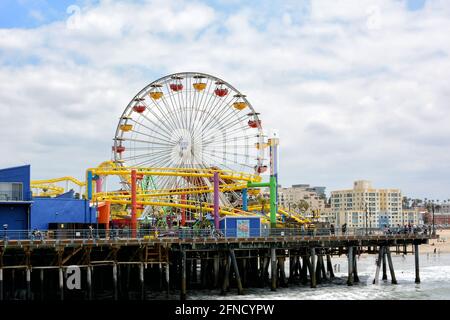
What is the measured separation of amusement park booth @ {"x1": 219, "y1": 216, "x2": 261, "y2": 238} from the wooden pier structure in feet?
6.02

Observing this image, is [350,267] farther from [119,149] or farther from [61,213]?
[119,149]

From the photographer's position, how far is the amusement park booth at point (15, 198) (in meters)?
65.1

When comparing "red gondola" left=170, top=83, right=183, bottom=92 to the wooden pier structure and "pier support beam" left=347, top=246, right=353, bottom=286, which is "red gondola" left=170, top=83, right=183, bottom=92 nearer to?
the wooden pier structure

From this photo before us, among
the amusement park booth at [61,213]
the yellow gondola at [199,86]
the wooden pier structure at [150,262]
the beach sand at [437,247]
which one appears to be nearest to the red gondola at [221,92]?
the yellow gondola at [199,86]

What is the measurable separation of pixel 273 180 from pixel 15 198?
31207 millimetres

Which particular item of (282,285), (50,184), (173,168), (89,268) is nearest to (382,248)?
(282,285)

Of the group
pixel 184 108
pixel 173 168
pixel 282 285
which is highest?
pixel 184 108

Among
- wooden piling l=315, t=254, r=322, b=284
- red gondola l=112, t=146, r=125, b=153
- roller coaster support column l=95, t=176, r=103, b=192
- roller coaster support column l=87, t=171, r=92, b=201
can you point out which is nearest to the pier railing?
wooden piling l=315, t=254, r=322, b=284

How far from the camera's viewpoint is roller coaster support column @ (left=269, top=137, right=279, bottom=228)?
84.2 meters

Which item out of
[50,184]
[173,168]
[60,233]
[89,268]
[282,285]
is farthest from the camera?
[50,184]

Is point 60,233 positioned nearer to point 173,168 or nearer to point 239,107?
point 173,168

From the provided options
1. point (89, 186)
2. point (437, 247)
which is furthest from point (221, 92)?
point (437, 247)
